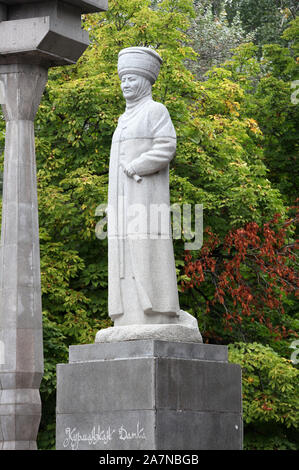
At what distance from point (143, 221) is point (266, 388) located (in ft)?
35.3

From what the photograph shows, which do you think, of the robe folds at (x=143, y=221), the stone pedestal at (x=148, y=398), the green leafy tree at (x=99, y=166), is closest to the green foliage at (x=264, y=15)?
the green leafy tree at (x=99, y=166)

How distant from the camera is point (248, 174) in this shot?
76.6 feet

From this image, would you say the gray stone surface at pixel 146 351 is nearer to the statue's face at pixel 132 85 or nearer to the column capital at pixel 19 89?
the statue's face at pixel 132 85

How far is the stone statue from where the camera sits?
11.4 meters

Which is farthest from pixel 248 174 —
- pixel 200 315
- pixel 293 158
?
pixel 293 158

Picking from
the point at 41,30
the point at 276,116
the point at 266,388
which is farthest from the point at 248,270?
the point at 41,30

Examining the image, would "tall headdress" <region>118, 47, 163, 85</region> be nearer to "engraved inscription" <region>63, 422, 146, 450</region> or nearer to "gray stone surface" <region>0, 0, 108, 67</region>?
"gray stone surface" <region>0, 0, 108, 67</region>

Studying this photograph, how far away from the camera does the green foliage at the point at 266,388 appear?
20875mm

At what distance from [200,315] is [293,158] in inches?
290

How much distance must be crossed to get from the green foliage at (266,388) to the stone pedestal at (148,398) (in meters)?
9.44

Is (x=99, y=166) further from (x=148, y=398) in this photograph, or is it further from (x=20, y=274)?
(x=148, y=398)

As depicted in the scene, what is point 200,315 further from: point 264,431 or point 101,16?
point 101,16

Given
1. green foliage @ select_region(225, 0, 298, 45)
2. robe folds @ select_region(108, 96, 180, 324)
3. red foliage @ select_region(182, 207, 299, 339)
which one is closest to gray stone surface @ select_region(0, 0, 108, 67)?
robe folds @ select_region(108, 96, 180, 324)

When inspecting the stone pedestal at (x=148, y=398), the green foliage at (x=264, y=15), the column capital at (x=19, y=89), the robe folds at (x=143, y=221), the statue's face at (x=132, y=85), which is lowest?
the stone pedestal at (x=148, y=398)
